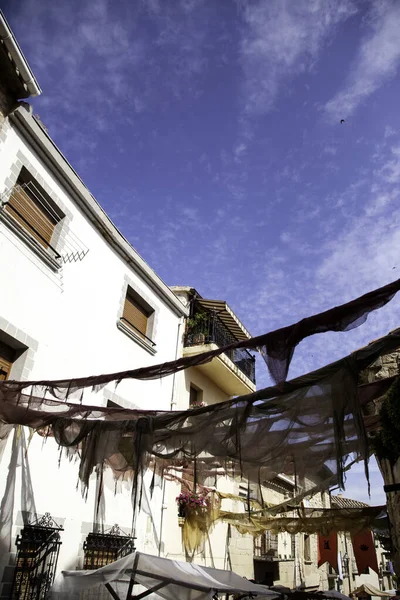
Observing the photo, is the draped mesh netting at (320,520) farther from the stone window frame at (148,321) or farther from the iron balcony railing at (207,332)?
the iron balcony railing at (207,332)

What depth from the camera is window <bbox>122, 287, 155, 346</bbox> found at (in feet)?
33.5

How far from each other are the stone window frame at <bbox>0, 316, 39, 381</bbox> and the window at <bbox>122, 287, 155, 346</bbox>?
3.03 metres

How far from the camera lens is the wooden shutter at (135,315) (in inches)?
401

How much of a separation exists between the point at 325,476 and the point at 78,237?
21.8 feet

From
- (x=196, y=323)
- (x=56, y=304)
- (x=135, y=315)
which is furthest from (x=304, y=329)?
(x=196, y=323)

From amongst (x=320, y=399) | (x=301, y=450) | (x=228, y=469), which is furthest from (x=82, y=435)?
(x=320, y=399)

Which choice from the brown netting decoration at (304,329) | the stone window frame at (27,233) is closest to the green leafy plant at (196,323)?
the stone window frame at (27,233)

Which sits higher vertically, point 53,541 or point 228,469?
point 228,469

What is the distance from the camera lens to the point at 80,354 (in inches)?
321

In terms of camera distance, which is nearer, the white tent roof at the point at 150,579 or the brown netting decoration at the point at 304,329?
the brown netting decoration at the point at 304,329

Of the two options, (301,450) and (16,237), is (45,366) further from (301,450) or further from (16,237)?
(301,450)

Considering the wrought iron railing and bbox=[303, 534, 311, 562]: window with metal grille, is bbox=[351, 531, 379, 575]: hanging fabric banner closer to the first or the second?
the wrought iron railing

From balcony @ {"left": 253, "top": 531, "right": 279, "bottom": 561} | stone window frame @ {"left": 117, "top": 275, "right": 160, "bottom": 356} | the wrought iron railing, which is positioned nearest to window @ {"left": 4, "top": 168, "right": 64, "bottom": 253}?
stone window frame @ {"left": 117, "top": 275, "right": 160, "bottom": 356}

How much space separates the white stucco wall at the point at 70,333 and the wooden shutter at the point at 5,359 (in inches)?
11.6
